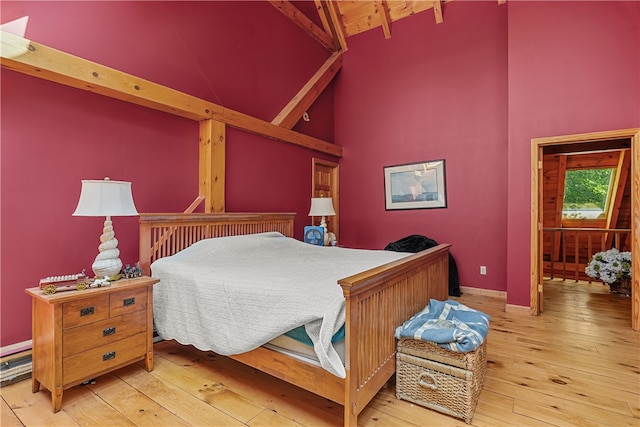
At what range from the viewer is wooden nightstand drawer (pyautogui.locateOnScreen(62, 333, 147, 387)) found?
1833 millimetres

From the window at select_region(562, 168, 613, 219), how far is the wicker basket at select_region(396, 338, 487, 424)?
206 inches

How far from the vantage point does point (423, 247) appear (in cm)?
426

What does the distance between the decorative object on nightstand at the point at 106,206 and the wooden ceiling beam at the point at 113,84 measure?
2.85 feet

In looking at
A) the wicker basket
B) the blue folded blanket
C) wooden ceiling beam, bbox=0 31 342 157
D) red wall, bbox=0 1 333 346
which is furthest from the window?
wooden ceiling beam, bbox=0 31 342 157

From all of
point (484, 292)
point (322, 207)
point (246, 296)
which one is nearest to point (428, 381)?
point (246, 296)

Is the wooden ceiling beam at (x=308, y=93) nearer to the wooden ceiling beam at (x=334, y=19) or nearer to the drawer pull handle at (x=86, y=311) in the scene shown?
the wooden ceiling beam at (x=334, y=19)

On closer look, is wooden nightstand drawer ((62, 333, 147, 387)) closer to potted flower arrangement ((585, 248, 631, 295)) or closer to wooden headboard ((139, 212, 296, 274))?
wooden headboard ((139, 212, 296, 274))

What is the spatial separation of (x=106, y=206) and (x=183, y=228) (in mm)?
945

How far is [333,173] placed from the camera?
17.8 feet

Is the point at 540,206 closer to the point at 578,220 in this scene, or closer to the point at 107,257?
the point at 578,220

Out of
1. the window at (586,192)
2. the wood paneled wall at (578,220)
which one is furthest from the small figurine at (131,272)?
the window at (586,192)

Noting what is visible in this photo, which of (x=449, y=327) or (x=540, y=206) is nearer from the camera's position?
(x=449, y=327)

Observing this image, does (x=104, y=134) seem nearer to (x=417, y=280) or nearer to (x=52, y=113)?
(x=52, y=113)

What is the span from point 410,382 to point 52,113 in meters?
3.09
